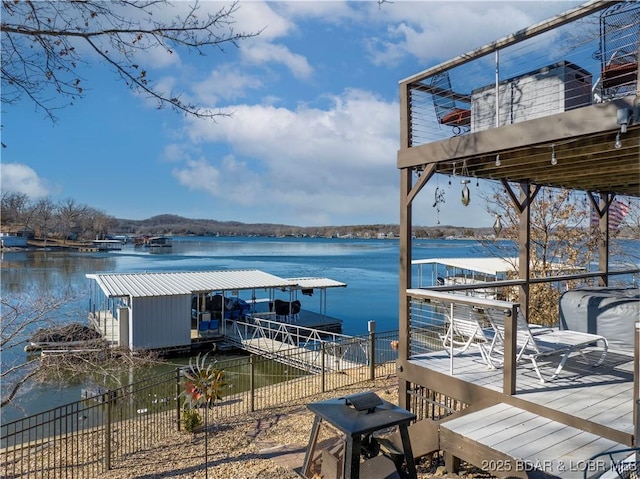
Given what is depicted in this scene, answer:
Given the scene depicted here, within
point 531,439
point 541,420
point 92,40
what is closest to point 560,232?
point 541,420

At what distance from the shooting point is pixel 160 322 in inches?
643

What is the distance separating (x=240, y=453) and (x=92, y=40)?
517cm

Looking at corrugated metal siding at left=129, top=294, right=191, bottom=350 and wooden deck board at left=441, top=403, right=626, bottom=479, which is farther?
corrugated metal siding at left=129, top=294, right=191, bottom=350

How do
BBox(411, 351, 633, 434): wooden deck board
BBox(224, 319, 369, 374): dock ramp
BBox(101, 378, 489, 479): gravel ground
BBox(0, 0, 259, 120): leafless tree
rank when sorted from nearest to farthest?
BBox(0, 0, 259, 120): leafless tree, BBox(411, 351, 633, 434): wooden deck board, BBox(101, 378, 489, 479): gravel ground, BBox(224, 319, 369, 374): dock ramp

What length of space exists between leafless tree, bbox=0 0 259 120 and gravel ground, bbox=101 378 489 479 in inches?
169

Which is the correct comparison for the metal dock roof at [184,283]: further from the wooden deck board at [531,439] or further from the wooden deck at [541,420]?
the wooden deck board at [531,439]

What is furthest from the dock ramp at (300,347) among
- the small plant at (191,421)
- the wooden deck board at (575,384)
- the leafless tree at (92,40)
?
the leafless tree at (92,40)

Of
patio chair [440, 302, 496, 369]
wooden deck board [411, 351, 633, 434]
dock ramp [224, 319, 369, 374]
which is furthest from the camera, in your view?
dock ramp [224, 319, 369, 374]

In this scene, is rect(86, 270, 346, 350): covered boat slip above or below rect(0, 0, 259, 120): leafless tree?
below

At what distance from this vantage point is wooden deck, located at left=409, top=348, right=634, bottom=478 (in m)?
3.21

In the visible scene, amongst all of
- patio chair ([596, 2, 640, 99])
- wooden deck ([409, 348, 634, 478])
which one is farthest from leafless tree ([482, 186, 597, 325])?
wooden deck ([409, 348, 634, 478])

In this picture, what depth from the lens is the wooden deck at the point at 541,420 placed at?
3.21 meters

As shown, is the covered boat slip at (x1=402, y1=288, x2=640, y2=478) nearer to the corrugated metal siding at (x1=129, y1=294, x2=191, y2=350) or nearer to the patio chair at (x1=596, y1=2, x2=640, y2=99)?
the patio chair at (x1=596, y1=2, x2=640, y2=99)

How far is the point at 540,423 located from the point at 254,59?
5004mm
